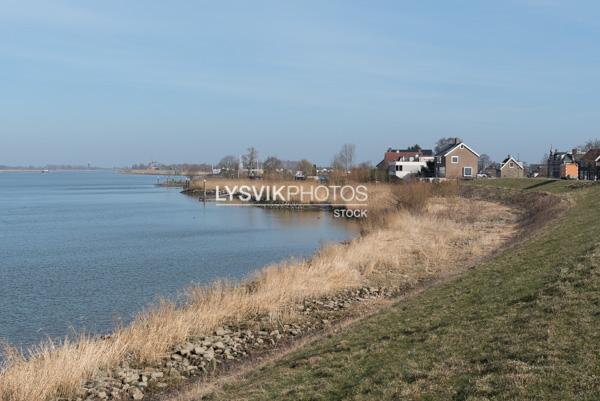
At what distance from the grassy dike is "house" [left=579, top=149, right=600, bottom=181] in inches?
1967

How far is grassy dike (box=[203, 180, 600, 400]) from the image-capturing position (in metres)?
5.39

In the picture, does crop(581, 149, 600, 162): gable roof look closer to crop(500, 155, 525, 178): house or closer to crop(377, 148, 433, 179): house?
crop(500, 155, 525, 178): house

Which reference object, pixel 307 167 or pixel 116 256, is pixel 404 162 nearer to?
pixel 307 167

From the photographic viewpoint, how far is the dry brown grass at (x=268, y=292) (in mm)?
8692

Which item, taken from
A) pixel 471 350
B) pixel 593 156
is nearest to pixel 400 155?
pixel 593 156

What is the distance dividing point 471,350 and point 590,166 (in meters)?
60.0

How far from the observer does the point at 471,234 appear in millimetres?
25031

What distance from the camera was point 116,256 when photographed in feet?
78.5

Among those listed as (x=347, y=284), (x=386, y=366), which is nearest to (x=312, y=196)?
(x=347, y=284)

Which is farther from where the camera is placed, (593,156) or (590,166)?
(593,156)

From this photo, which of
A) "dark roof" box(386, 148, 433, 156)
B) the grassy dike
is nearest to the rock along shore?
the grassy dike

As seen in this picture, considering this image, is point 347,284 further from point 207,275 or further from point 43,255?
point 43,255

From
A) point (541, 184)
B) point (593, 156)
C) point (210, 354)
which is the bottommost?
point (210, 354)

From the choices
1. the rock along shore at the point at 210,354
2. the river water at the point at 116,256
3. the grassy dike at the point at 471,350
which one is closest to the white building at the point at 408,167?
the river water at the point at 116,256
